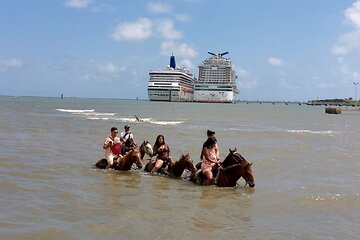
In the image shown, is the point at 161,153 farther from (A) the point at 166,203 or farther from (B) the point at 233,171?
(A) the point at 166,203

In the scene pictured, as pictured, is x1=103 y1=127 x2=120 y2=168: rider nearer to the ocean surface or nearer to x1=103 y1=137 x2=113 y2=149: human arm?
x1=103 y1=137 x2=113 y2=149: human arm

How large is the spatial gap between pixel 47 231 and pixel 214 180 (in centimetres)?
547

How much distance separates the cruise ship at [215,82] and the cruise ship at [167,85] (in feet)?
28.0

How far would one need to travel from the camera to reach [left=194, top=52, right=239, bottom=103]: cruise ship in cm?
15438

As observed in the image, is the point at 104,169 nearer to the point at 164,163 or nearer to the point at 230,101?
the point at 164,163

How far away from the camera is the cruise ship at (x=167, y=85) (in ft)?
478

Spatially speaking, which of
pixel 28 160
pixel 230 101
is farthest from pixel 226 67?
pixel 28 160

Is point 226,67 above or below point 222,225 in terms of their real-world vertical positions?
above

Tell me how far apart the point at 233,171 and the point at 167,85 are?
136 m

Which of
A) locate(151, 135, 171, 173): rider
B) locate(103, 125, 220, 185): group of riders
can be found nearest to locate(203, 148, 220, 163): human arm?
locate(103, 125, 220, 185): group of riders

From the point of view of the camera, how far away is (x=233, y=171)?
11578mm

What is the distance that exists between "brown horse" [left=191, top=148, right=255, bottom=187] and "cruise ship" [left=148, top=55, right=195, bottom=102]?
5252 inches

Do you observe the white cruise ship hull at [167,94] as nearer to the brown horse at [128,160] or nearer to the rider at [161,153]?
the brown horse at [128,160]

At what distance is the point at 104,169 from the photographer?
13883 mm
